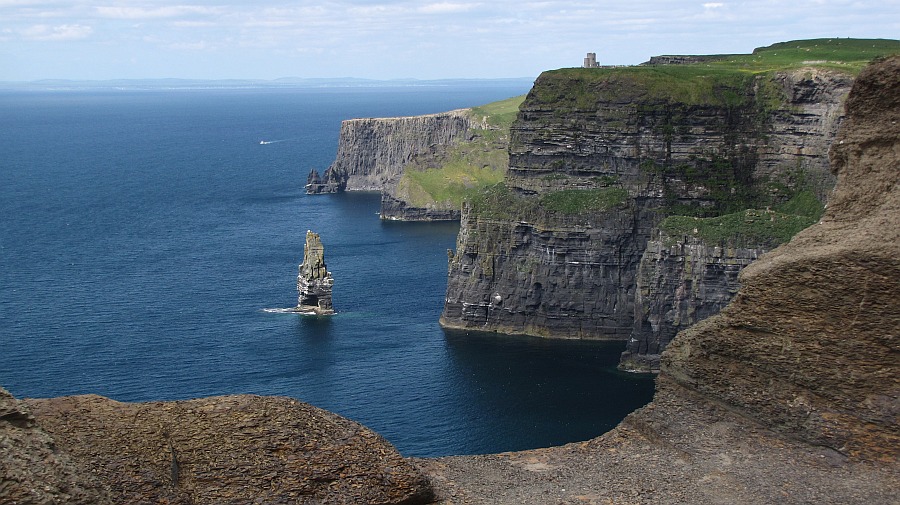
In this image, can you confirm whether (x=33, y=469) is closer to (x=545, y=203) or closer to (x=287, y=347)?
(x=287, y=347)

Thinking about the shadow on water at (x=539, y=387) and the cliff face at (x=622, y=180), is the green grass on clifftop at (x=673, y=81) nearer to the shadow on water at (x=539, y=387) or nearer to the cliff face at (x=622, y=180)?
the cliff face at (x=622, y=180)

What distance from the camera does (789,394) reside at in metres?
38.2

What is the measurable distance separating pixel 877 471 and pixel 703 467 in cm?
529

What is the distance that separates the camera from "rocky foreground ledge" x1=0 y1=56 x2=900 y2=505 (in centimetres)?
3173

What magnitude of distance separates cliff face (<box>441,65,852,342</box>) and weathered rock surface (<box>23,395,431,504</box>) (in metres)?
90.8

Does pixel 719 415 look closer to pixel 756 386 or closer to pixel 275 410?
pixel 756 386

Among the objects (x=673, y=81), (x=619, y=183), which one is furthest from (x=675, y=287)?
(x=673, y=81)

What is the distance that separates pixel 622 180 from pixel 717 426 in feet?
296

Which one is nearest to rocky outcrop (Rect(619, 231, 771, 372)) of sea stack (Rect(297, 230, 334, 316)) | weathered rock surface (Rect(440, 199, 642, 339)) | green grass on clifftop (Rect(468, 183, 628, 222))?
weathered rock surface (Rect(440, 199, 642, 339))

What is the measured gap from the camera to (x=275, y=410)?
33.8 metres

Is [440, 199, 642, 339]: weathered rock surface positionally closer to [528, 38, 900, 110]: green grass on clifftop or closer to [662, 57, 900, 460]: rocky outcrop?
[528, 38, 900, 110]: green grass on clifftop

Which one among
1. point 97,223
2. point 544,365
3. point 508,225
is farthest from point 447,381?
point 97,223

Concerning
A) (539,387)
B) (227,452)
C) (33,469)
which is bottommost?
(539,387)

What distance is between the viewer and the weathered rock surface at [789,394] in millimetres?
35875
